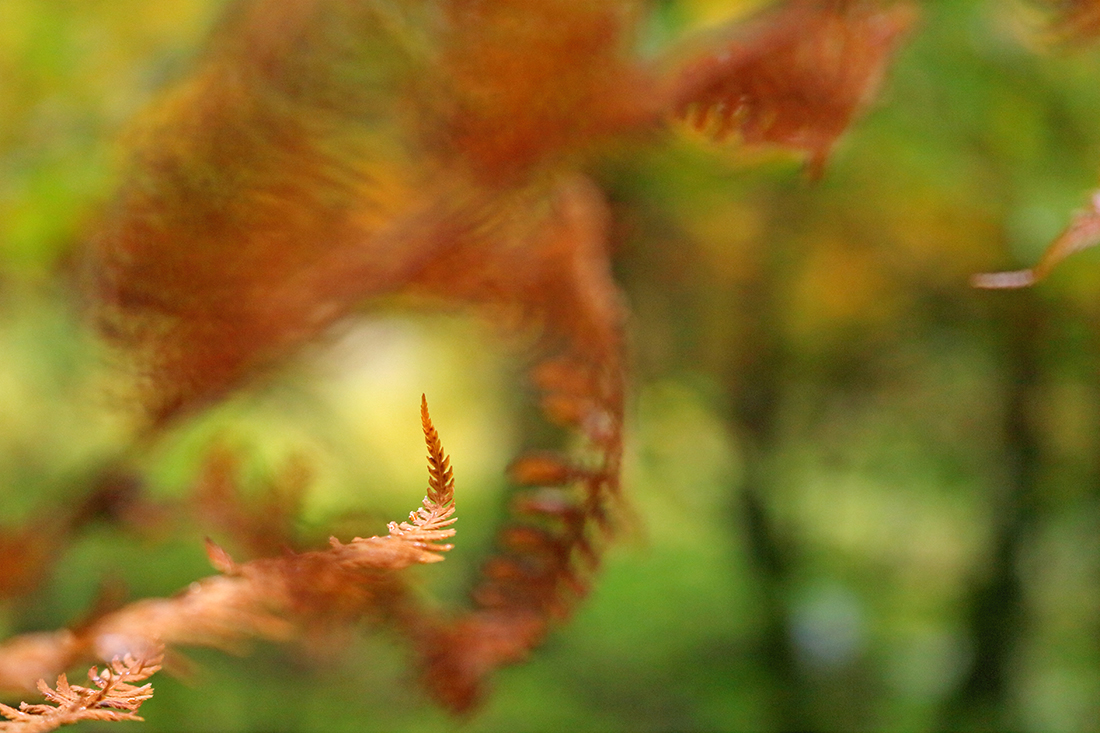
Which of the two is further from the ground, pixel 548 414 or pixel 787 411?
pixel 787 411

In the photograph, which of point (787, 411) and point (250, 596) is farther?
point (787, 411)

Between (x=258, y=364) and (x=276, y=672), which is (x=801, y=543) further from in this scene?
(x=258, y=364)

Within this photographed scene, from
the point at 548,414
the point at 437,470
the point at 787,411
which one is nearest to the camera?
the point at 437,470

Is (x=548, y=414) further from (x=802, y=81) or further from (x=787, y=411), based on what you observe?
(x=787, y=411)

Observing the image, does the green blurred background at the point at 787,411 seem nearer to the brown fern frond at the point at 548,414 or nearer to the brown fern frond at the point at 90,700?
the brown fern frond at the point at 548,414

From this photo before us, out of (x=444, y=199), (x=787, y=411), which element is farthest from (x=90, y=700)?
(x=787, y=411)

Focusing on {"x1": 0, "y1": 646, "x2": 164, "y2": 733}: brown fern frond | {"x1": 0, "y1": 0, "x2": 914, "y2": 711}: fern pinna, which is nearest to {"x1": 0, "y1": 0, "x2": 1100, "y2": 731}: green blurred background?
{"x1": 0, "y1": 0, "x2": 914, "y2": 711}: fern pinna

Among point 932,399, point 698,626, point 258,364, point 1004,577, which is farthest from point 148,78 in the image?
point 698,626

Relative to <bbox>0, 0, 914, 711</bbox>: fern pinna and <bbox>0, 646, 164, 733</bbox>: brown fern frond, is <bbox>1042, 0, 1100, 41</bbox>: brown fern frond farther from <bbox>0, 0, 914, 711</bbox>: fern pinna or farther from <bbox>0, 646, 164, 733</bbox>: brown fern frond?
<bbox>0, 646, 164, 733</bbox>: brown fern frond
